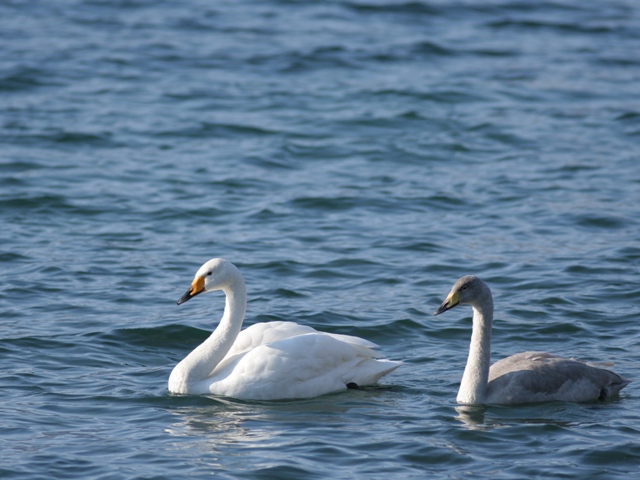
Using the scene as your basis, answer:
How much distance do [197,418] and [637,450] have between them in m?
3.17

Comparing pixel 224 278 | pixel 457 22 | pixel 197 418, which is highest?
pixel 457 22

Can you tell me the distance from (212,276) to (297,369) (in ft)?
3.40

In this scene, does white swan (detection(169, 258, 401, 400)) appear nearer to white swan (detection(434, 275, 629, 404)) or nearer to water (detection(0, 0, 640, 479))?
water (detection(0, 0, 640, 479))

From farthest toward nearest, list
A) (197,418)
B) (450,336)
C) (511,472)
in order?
(450,336) → (197,418) → (511,472)

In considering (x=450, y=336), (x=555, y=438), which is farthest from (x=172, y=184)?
(x=555, y=438)

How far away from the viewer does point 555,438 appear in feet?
26.3

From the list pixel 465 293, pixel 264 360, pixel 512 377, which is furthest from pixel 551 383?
pixel 264 360

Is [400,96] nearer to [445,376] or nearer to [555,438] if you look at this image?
[445,376]

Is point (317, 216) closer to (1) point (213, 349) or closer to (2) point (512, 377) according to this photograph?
(1) point (213, 349)

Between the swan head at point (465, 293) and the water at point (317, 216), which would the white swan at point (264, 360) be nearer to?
the water at point (317, 216)

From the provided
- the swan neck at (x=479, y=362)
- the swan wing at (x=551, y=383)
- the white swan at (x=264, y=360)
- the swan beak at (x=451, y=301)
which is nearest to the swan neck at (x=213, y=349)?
the white swan at (x=264, y=360)

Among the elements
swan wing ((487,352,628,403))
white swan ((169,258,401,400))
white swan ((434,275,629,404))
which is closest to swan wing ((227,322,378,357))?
white swan ((169,258,401,400))

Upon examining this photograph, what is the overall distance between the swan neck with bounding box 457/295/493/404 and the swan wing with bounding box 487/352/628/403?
0.39ft

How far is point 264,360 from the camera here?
895 cm
